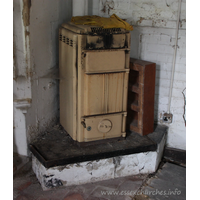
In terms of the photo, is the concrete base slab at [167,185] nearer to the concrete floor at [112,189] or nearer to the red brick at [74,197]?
the concrete floor at [112,189]

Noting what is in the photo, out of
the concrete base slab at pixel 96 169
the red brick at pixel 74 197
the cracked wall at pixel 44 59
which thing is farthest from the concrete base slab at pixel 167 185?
the cracked wall at pixel 44 59

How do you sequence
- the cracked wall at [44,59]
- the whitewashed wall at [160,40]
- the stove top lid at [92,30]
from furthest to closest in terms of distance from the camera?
the whitewashed wall at [160,40] < the cracked wall at [44,59] < the stove top lid at [92,30]

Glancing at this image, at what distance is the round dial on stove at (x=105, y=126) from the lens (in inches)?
106

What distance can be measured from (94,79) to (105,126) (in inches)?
19.4

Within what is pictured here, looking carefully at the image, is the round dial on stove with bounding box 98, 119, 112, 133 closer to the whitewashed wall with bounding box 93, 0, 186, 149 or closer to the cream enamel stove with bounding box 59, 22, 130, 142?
the cream enamel stove with bounding box 59, 22, 130, 142

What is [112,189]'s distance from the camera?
2645 millimetres

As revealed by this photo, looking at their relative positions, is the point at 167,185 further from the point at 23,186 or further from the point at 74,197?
the point at 23,186

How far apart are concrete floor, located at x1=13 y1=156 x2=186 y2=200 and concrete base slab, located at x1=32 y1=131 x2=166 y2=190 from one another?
5 cm

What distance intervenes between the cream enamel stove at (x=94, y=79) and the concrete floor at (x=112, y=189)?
1.54 feet

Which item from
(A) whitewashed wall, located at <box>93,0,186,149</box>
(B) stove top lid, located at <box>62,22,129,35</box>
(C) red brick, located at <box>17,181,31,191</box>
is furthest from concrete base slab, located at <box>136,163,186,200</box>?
(B) stove top lid, located at <box>62,22,129,35</box>

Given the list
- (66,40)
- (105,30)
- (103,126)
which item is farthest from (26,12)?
(103,126)

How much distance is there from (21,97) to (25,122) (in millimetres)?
257

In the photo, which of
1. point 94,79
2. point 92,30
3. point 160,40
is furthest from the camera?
point 160,40

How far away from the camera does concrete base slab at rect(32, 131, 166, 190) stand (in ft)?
8.41
